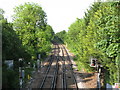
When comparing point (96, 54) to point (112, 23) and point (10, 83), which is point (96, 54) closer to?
point (112, 23)

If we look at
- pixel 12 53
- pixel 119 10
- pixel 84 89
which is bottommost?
pixel 84 89

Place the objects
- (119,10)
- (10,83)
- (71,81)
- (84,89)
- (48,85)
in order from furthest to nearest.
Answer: (71,81) < (48,85) < (84,89) < (119,10) < (10,83)

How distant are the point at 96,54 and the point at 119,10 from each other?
9739 mm

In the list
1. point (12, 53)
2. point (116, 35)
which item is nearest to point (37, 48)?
point (12, 53)

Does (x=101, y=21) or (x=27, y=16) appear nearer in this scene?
(x=101, y=21)

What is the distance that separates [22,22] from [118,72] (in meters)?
19.0

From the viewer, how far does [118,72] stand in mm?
14961

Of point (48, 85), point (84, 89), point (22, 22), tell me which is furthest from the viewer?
point (22, 22)

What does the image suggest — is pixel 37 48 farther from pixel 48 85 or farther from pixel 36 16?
pixel 48 85

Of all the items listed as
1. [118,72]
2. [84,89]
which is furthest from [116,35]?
[84,89]

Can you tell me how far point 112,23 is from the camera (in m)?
12.9

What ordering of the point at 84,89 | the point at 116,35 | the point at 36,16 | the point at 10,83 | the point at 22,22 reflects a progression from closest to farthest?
the point at 10,83, the point at 116,35, the point at 84,89, the point at 22,22, the point at 36,16

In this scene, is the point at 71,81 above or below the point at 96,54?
below

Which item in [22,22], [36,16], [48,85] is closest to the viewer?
[48,85]
